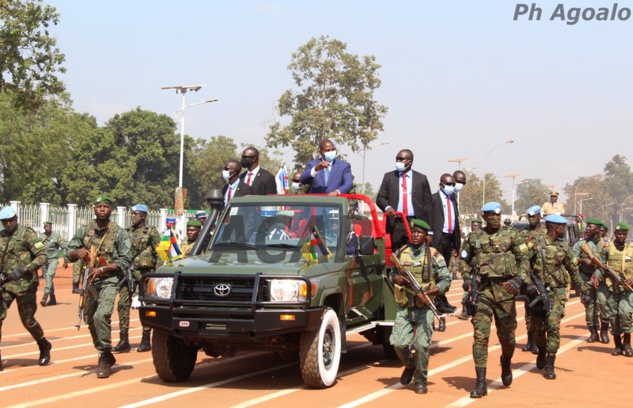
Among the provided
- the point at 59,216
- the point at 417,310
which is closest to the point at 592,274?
the point at 417,310

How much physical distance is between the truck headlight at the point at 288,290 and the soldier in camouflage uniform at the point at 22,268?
11.5 feet

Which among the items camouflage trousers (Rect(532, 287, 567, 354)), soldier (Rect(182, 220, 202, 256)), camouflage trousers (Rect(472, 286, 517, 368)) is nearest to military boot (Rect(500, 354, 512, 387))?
camouflage trousers (Rect(472, 286, 517, 368))

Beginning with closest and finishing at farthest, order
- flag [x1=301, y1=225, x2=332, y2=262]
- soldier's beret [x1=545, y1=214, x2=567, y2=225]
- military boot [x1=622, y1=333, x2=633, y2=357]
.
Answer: flag [x1=301, y1=225, x2=332, y2=262] → soldier's beret [x1=545, y1=214, x2=567, y2=225] → military boot [x1=622, y1=333, x2=633, y2=357]

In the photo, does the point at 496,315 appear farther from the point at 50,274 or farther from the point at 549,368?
the point at 50,274

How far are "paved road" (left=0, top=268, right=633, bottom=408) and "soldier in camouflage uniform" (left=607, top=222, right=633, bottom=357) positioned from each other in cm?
37

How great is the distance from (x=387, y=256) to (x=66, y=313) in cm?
1091

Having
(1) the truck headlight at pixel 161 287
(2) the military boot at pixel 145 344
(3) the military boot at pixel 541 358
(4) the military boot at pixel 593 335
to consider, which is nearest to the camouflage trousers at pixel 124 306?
(2) the military boot at pixel 145 344

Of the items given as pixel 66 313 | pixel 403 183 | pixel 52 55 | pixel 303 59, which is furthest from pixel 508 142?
pixel 403 183

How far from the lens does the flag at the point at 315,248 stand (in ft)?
33.2

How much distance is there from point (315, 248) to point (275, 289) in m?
1.22

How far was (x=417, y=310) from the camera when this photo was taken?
9953 millimetres

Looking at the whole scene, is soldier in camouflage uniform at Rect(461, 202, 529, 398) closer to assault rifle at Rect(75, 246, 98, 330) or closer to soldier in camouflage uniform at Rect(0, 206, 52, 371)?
assault rifle at Rect(75, 246, 98, 330)

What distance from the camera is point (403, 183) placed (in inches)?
502

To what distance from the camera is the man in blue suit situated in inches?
496
